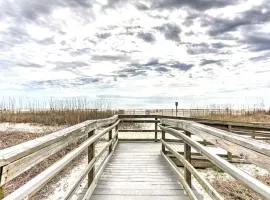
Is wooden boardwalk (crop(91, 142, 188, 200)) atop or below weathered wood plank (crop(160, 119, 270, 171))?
below

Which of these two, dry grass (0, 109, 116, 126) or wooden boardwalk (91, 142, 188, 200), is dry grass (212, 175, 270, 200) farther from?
dry grass (0, 109, 116, 126)

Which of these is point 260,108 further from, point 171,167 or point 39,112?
point 171,167

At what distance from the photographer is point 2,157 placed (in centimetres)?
165

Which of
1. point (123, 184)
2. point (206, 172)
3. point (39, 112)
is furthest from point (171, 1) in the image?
point (39, 112)

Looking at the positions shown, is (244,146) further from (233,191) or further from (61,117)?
(61,117)

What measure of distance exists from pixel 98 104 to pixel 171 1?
39.7 feet

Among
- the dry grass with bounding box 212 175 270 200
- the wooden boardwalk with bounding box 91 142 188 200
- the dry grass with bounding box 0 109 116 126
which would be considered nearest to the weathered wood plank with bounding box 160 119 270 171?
the wooden boardwalk with bounding box 91 142 188 200

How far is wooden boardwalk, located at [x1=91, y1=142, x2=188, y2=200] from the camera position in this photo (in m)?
4.65

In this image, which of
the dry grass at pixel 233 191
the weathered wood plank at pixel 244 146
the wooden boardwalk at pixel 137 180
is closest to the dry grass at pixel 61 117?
the wooden boardwalk at pixel 137 180

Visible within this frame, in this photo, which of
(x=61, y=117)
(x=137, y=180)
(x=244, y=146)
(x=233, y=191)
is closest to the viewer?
(x=244, y=146)

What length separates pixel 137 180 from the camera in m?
5.46

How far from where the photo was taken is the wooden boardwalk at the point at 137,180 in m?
4.65

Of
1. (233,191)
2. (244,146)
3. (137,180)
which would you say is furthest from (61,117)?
(244,146)

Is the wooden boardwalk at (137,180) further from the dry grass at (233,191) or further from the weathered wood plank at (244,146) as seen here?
the weathered wood plank at (244,146)
